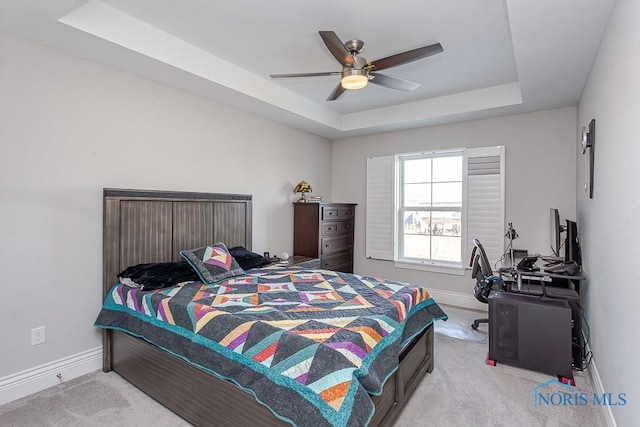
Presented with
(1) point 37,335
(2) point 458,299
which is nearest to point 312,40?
(1) point 37,335

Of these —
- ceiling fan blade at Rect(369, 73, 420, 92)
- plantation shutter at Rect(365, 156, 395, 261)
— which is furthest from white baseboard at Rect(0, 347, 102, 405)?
plantation shutter at Rect(365, 156, 395, 261)

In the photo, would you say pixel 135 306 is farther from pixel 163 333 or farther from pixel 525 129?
pixel 525 129

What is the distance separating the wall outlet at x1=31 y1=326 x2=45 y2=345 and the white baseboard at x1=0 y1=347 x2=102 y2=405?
179 millimetres

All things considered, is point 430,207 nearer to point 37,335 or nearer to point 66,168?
point 66,168

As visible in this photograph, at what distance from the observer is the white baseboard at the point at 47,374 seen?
2.25 metres

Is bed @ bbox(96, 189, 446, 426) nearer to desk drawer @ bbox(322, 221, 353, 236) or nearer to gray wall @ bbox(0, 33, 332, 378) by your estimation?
gray wall @ bbox(0, 33, 332, 378)

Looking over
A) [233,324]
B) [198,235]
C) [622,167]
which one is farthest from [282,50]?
[622,167]

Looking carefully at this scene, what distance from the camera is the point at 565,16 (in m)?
1.97

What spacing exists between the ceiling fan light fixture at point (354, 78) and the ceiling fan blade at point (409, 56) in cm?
9

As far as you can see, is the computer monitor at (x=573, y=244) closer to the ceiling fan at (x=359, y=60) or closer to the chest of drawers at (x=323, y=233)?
the ceiling fan at (x=359, y=60)

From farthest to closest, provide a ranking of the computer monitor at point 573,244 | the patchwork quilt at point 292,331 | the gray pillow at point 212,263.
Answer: the computer monitor at point 573,244
the gray pillow at point 212,263
the patchwork quilt at point 292,331

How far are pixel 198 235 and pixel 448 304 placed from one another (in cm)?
332

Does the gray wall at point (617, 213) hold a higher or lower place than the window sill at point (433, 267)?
higher

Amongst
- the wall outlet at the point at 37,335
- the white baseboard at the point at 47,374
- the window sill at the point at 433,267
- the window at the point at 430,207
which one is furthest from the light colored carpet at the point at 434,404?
the window at the point at 430,207
